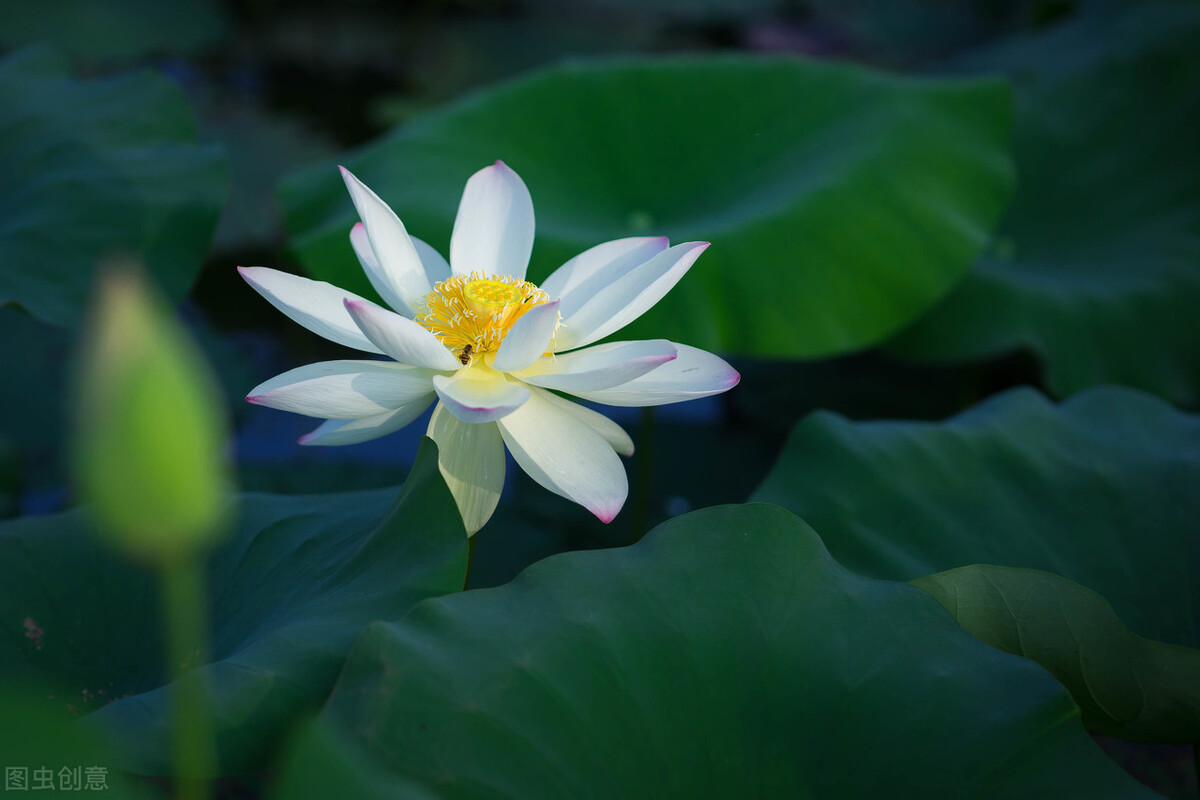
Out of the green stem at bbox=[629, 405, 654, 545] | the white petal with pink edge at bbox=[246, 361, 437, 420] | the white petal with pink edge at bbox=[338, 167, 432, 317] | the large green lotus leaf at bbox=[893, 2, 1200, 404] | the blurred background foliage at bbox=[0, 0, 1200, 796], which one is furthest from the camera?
the large green lotus leaf at bbox=[893, 2, 1200, 404]

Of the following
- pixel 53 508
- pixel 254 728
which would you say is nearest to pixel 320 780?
pixel 254 728

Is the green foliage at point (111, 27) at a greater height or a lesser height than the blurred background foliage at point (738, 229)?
greater

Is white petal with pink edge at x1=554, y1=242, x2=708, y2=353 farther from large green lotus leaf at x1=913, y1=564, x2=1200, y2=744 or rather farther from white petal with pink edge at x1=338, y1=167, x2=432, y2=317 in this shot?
large green lotus leaf at x1=913, y1=564, x2=1200, y2=744

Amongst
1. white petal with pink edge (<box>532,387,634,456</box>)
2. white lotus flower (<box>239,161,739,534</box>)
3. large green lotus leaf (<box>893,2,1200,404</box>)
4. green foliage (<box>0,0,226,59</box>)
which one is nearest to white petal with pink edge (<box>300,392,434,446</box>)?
white lotus flower (<box>239,161,739,534</box>)

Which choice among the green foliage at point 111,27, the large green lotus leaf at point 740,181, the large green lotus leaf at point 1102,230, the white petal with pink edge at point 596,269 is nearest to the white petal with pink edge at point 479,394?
the white petal with pink edge at point 596,269

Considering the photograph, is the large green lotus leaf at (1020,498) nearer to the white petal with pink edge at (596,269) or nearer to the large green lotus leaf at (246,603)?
the white petal with pink edge at (596,269)

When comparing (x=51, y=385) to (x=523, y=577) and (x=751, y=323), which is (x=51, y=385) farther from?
(x=523, y=577)

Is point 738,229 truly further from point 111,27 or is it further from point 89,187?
point 111,27

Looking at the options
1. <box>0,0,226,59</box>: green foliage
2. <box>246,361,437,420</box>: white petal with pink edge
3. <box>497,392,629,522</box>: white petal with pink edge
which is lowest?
<box>497,392,629,522</box>: white petal with pink edge
